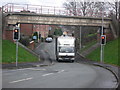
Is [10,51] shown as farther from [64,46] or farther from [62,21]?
[62,21]

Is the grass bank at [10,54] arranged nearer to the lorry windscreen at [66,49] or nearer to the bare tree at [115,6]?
the lorry windscreen at [66,49]

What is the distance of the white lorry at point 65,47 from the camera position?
4043cm

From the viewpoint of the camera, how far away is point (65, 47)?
40656mm

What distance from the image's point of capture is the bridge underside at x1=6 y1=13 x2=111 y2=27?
4147cm

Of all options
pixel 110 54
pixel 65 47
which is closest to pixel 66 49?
pixel 65 47

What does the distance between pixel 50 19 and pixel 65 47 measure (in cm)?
550

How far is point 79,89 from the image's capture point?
12562 mm

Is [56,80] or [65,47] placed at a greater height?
[65,47]

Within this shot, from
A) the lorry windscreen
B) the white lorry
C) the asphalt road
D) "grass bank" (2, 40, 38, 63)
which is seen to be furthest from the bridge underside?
the asphalt road

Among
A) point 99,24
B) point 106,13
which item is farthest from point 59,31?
point 99,24

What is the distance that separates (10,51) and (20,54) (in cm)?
148

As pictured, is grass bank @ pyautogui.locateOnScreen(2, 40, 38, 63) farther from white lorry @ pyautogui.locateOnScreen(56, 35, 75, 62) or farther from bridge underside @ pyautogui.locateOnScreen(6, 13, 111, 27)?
white lorry @ pyautogui.locateOnScreen(56, 35, 75, 62)

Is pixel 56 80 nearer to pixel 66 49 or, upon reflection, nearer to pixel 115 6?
pixel 66 49

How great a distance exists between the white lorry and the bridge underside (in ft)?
13.8
